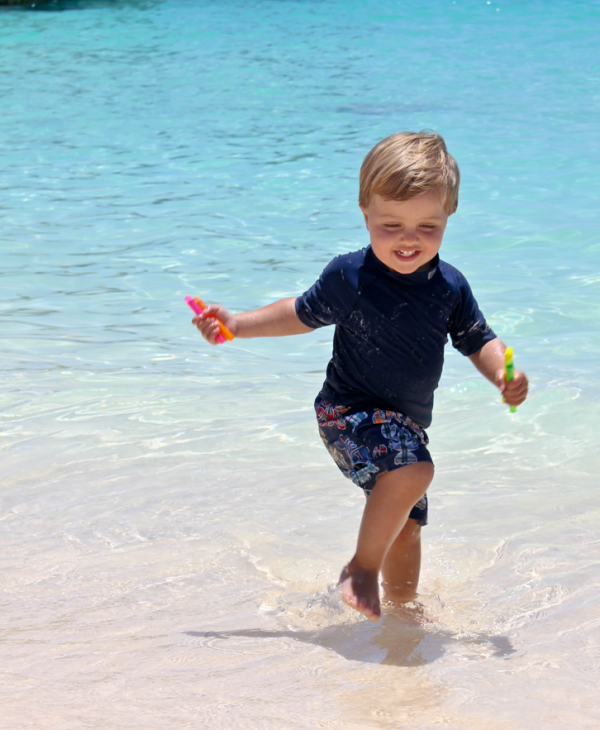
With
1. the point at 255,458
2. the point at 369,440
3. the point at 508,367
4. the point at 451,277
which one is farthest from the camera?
the point at 255,458

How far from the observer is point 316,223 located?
750cm

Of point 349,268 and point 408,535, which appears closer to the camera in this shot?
point 349,268

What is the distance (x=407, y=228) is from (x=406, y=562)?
0.95 m

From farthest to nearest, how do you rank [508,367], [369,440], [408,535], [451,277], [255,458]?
[255,458], [408,535], [451,277], [369,440], [508,367]

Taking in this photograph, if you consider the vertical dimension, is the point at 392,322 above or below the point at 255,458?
above

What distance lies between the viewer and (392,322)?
2.27m

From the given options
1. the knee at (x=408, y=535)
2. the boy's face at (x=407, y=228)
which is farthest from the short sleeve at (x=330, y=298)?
the knee at (x=408, y=535)

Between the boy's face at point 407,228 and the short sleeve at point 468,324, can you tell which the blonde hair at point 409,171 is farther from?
the short sleeve at point 468,324

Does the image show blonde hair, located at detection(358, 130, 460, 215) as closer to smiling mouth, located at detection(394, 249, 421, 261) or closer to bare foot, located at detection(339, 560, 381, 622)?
smiling mouth, located at detection(394, 249, 421, 261)

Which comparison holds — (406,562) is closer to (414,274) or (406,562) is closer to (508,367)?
(508,367)

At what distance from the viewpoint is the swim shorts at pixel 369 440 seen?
7.09ft

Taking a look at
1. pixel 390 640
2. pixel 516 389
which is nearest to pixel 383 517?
pixel 390 640

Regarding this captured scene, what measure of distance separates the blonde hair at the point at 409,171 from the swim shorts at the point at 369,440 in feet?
1.86

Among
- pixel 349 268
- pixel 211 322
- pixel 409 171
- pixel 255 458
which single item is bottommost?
pixel 255 458
